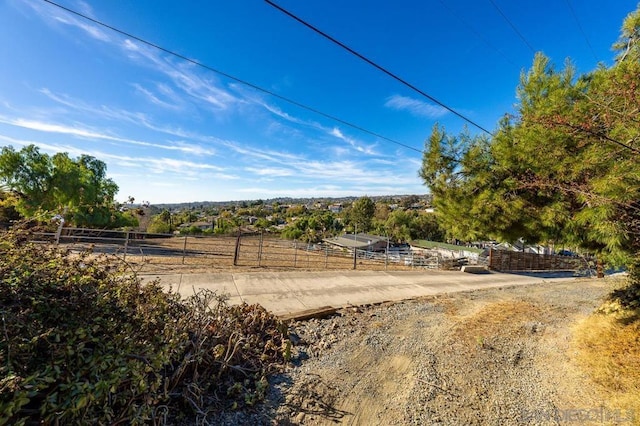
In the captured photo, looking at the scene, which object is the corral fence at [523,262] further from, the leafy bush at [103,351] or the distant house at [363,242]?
the leafy bush at [103,351]

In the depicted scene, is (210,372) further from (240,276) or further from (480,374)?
(240,276)

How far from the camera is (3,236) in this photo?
2273 mm

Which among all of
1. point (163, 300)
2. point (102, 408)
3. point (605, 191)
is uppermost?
point (605, 191)

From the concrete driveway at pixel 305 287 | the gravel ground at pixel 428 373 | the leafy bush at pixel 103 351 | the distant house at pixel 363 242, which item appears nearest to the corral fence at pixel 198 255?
the leafy bush at pixel 103 351

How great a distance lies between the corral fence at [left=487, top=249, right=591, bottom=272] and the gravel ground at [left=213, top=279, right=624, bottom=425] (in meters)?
9.92

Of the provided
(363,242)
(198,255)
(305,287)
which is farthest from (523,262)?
(198,255)

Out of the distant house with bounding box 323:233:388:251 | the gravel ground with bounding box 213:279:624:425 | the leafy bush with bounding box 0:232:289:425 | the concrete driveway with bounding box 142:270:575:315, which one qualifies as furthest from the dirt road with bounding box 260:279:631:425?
the distant house with bounding box 323:233:388:251

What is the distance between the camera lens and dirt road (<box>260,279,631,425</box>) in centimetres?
270

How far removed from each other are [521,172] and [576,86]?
1342 mm

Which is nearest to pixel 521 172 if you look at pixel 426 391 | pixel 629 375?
pixel 629 375

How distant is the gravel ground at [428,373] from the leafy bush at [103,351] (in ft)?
1.42

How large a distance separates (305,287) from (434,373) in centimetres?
388

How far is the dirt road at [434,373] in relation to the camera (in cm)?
270

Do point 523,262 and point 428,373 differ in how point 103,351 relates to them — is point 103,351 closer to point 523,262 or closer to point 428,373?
point 428,373
